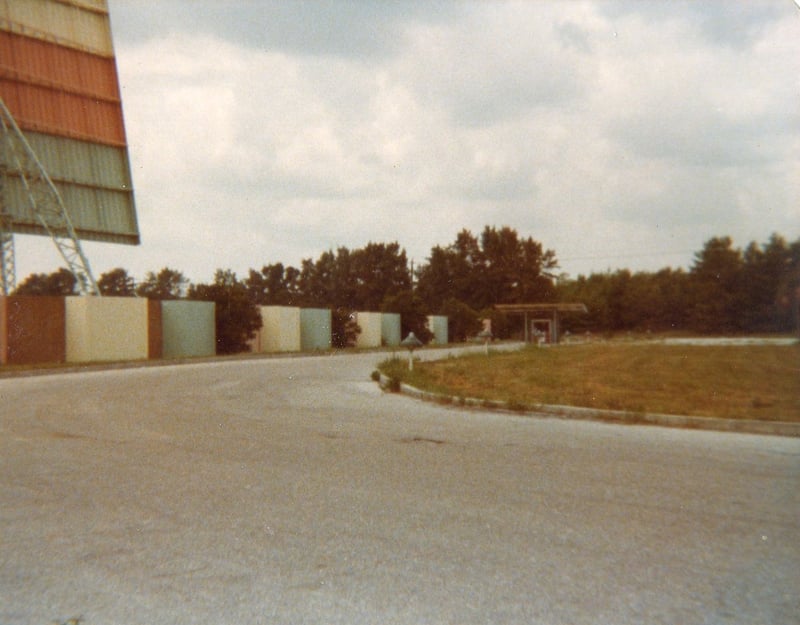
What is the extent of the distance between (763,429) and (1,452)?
9.14 m

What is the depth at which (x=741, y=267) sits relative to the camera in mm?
8258

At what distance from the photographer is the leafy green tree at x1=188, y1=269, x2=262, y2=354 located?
123 feet

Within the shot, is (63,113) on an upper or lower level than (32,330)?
upper

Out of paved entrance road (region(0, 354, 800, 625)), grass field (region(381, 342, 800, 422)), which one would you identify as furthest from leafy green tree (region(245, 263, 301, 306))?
paved entrance road (region(0, 354, 800, 625))

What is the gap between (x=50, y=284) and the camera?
63.0 m

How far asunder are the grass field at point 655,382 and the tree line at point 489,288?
113 centimetres

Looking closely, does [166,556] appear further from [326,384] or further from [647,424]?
[326,384]

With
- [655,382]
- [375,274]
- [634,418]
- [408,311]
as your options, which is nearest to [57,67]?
[408,311]

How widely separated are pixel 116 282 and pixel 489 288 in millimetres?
32525

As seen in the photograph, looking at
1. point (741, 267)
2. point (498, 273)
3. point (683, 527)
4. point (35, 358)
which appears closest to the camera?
point (683, 527)

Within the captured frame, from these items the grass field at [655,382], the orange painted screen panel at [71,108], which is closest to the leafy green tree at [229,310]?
the orange painted screen panel at [71,108]

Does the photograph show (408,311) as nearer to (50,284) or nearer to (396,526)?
(50,284)

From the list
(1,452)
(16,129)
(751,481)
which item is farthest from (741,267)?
(16,129)

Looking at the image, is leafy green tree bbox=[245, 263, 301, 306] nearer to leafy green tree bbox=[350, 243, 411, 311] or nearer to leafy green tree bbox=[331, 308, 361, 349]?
leafy green tree bbox=[350, 243, 411, 311]
